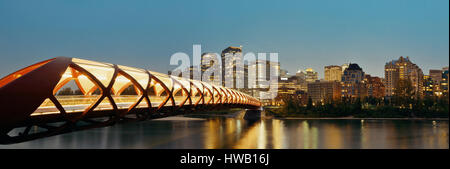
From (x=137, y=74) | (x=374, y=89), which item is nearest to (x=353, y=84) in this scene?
(x=374, y=89)

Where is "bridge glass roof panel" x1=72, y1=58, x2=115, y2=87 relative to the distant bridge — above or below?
above

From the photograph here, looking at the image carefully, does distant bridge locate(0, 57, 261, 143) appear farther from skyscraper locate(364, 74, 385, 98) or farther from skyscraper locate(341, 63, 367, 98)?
skyscraper locate(364, 74, 385, 98)

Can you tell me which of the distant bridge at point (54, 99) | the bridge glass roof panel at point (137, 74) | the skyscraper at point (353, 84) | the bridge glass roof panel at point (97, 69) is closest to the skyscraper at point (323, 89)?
the skyscraper at point (353, 84)

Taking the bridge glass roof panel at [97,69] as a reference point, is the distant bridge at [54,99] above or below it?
below

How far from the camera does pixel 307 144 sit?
31.0 metres

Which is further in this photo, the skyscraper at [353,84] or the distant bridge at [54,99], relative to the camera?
the skyscraper at [353,84]

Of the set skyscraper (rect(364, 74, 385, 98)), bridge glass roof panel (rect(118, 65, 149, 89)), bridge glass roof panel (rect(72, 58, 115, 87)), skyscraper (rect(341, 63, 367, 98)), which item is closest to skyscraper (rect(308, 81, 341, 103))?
skyscraper (rect(341, 63, 367, 98))

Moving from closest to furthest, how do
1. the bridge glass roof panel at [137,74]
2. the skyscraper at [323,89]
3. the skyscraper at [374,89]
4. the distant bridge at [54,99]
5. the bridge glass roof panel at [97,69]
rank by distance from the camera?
the distant bridge at [54,99]
the bridge glass roof panel at [97,69]
the bridge glass roof panel at [137,74]
the skyscraper at [323,89]
the skyscraper at [374,89]

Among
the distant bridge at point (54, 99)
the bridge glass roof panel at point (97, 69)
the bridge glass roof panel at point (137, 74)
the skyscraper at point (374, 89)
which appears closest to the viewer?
the distant bridge at point (54, 99)

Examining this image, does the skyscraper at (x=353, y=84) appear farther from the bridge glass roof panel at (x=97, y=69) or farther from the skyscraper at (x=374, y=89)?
the bridge glass roof panel at (x=97, y=69)

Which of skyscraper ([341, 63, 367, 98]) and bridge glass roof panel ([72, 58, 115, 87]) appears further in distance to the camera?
skyscraper ([341, 63, 367, 98])
